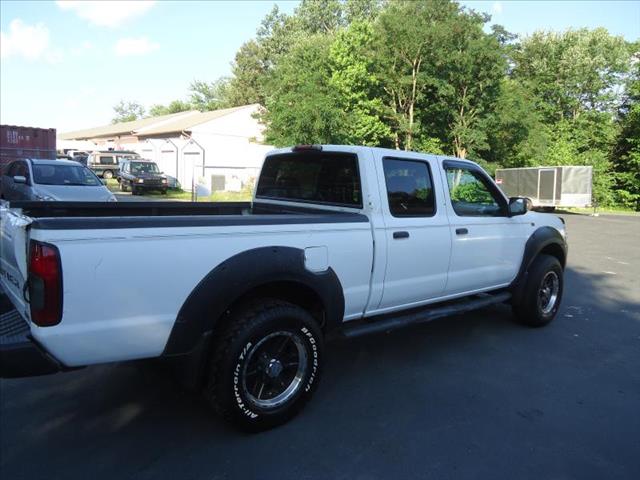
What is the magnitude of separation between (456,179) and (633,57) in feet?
136

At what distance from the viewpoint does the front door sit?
451 cm

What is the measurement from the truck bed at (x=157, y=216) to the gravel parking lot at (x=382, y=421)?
104 cm

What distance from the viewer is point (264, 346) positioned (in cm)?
323

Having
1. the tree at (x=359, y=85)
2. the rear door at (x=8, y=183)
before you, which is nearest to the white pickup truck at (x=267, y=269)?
the rear door at (x=8, y=183)

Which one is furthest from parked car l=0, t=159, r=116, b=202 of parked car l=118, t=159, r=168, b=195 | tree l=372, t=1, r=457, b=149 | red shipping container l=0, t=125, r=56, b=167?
tree l=372, t=1, r=457, b=149

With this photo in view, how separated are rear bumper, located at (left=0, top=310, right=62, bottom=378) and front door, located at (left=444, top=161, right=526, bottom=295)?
3219 millimetres

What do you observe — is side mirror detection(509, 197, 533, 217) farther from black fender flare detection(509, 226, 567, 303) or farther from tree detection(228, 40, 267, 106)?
tree detection(228, 40, 267, 106)

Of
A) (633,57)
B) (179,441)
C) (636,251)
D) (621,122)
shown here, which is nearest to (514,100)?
(621,122)

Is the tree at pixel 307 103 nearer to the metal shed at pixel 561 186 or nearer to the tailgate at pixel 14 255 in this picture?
the metal shed at pixel 561 186

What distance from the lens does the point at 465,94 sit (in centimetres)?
2780

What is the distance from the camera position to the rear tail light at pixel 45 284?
2.39 m

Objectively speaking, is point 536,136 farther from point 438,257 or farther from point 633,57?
point 438,257

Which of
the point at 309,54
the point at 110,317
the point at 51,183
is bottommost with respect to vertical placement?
the point at 110,317

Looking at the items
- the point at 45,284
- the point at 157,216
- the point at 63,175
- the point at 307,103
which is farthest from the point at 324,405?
the point at 307,103
